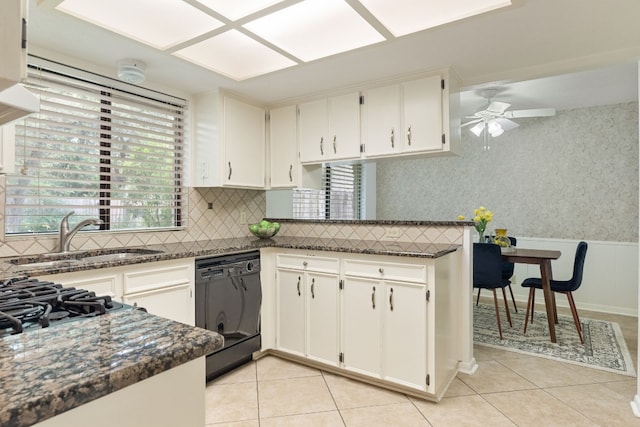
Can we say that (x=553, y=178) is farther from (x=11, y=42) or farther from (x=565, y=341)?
(x=11, y=42)

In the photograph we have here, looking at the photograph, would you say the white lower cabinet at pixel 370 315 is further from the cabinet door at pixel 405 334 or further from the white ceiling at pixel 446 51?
the white ceiling at pixel 446 51

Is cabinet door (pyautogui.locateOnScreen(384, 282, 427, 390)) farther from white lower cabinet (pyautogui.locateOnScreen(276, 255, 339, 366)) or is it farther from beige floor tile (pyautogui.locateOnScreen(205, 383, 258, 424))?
beige floor tile (pyautogui.locateOnScreen(205, 383, 258, 424))

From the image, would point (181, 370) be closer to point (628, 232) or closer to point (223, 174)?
point (223, 174)

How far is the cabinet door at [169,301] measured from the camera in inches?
84.5

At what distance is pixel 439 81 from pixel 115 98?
7.53ft

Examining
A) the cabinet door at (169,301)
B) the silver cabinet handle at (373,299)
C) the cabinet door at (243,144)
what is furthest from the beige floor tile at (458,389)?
the cabinet door at (243,144)

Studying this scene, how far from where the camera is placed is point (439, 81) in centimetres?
258

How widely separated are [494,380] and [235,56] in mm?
2877

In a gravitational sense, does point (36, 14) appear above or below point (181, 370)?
above

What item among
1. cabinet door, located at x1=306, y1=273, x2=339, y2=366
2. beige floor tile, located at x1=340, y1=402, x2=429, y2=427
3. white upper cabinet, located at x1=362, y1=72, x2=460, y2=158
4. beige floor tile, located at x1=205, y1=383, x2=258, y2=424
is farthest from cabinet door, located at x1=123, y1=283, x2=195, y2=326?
white upper cabinet, located at x1=362, y1=72, x2=460, y2=158

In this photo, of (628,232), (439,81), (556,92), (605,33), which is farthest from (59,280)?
(628,232)

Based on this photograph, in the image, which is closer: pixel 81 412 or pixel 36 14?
pixel 81 412

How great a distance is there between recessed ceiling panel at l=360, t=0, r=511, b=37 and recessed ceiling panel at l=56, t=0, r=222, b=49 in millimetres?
880

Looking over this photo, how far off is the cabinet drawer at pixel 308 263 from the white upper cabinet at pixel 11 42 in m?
2.13
